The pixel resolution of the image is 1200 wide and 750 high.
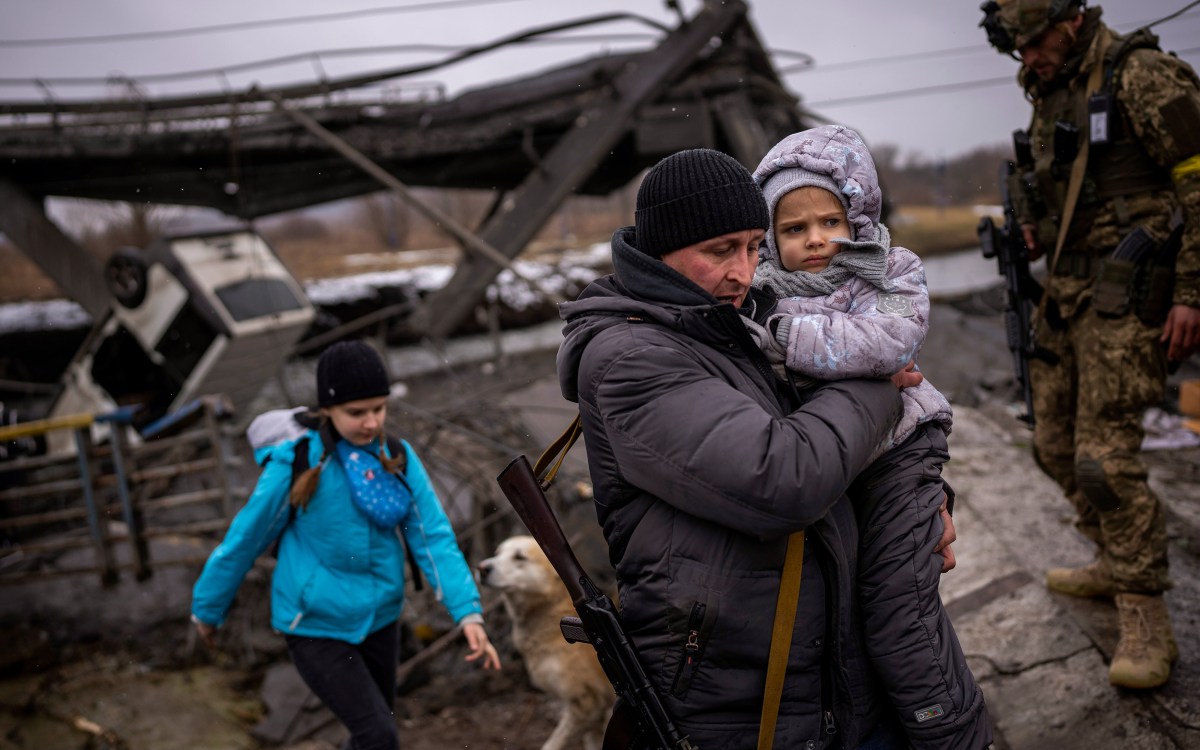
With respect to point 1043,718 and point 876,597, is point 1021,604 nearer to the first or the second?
point 1043,718

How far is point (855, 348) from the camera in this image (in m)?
1.50

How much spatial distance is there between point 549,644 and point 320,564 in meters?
1.41

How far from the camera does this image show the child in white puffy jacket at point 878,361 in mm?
1539

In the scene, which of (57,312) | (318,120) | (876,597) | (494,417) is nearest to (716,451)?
(876,597)

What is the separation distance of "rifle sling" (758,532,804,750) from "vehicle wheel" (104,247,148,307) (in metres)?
9.90

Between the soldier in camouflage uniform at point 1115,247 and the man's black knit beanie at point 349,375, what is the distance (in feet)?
8.87

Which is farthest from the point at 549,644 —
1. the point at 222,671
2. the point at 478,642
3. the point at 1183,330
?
the point at 222,671

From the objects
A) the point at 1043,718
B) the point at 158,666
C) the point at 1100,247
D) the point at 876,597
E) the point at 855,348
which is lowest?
the point at 158,666

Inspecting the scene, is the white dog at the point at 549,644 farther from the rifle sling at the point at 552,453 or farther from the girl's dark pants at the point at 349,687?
the rifle sling at the point at 552,453

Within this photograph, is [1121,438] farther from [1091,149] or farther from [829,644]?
[829,644]

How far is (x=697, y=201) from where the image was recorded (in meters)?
1.51

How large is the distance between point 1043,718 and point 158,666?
19.8 feet

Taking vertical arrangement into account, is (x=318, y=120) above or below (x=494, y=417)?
above

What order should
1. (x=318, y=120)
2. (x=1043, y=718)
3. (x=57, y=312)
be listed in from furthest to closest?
(x=57, y=312)
(x=318, y=120)
(x=1043, y=718)
